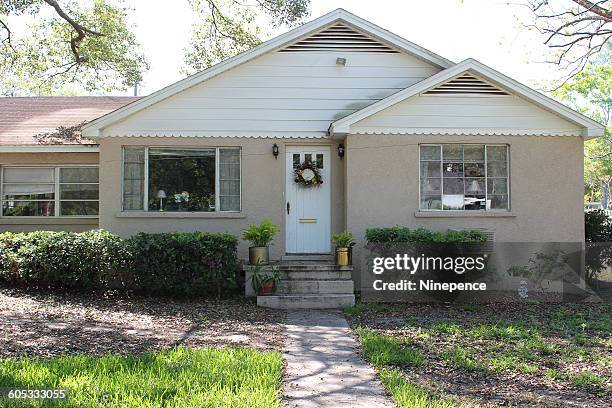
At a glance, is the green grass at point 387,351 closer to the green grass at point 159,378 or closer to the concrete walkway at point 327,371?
the concrete walkway at point 327,371

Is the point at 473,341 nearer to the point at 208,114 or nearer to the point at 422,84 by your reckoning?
the point at 422,84

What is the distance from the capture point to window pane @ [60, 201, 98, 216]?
13.4m

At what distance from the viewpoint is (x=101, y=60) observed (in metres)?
17.6

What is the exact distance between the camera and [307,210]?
11766 mm

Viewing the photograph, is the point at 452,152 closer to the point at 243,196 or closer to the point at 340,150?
the point at 340,150

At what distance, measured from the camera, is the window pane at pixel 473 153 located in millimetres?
11359

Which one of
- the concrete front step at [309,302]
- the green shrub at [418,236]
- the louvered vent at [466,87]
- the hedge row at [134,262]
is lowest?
the concrete front step at [309,302]

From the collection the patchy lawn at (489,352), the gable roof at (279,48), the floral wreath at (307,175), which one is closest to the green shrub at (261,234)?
the floral wreath at (307,175)

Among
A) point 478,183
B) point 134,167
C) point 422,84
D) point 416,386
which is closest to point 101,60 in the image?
point 134,167

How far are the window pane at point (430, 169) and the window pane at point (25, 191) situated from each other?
906cm

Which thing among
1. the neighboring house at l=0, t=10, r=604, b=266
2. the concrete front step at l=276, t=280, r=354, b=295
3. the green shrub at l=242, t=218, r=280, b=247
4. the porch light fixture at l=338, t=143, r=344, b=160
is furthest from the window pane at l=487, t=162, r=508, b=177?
the green shrub at l=242, t=218, r=280, b=247

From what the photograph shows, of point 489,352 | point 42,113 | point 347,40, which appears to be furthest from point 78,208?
point 489,352

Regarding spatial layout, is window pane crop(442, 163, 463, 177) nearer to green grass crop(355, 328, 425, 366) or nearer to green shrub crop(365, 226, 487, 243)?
green shrub crop(365, 226, 487, 243)

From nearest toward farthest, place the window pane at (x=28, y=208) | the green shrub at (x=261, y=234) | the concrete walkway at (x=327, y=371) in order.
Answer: the concrete walkway at (x=327, y=371) → the green shrub at (x=261, y=234) → the window pane at (x=28, y=208)
